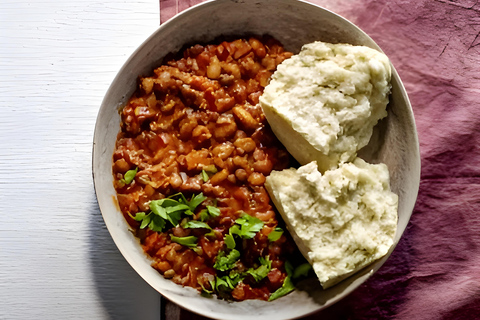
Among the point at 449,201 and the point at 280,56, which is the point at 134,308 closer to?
the point at 280,56

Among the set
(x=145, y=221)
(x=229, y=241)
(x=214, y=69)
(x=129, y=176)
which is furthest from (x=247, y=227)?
(x=214, y=69)

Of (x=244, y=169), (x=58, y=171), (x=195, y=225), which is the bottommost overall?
(x=58, y=171)

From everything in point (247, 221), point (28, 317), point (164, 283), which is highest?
point (247, 221)

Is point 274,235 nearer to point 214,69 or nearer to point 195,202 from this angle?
point 195,202

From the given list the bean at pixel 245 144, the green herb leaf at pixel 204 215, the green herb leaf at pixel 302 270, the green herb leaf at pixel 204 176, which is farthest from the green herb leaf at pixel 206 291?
the bean at pixel 245 144

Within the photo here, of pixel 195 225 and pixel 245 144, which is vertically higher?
pixel 245 144

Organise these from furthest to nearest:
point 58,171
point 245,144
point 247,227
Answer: point 58,171 → point 245,144 → point 247,227

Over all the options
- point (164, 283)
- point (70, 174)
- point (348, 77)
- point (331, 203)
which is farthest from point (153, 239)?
point (348, 77)

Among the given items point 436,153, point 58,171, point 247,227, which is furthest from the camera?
point 436,153
